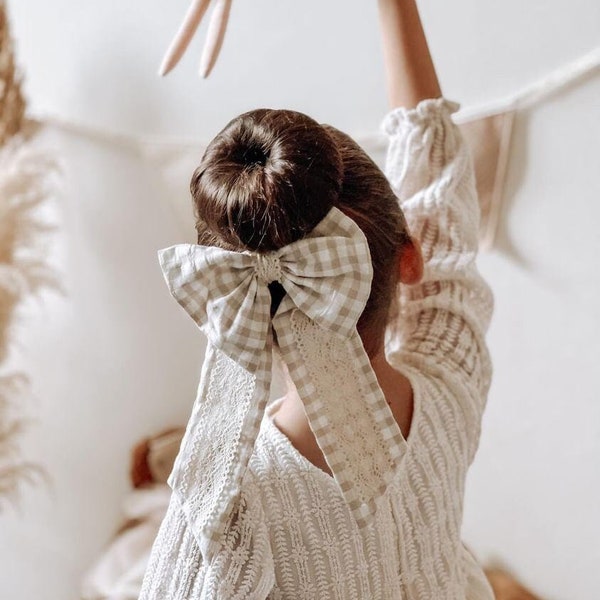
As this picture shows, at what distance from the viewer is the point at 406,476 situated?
2.08 feet

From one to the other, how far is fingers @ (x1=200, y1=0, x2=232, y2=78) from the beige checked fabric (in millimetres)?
247

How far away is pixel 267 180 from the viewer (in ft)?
1.58

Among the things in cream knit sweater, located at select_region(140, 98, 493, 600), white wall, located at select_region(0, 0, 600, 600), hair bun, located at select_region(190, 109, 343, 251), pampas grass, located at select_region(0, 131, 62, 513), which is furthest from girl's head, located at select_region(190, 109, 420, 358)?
pampas grass, located at select_region(0, 131, 62, 513)

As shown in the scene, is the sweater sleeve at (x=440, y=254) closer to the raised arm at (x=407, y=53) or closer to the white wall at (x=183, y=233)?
the raised arm at (x=407, y=53)

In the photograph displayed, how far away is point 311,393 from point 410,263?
0.57 feet

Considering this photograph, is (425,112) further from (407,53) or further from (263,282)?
(263,282)

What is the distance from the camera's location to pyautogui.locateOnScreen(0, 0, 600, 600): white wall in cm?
87

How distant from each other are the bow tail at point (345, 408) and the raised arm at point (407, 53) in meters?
0.34

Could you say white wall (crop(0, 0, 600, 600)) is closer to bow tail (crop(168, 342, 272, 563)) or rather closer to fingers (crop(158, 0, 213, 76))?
fingers (crop(158, 0, 213, 76))

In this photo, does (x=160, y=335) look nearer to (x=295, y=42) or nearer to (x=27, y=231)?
(x=27, y=231)

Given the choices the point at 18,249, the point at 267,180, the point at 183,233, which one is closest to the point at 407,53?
the point at 267,180

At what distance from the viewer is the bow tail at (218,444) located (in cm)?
51

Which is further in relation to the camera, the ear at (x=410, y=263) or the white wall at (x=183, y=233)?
the white wall at (x=183, y=233)

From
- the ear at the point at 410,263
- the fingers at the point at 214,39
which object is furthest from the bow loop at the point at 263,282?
the fingers at the point at 214,39
